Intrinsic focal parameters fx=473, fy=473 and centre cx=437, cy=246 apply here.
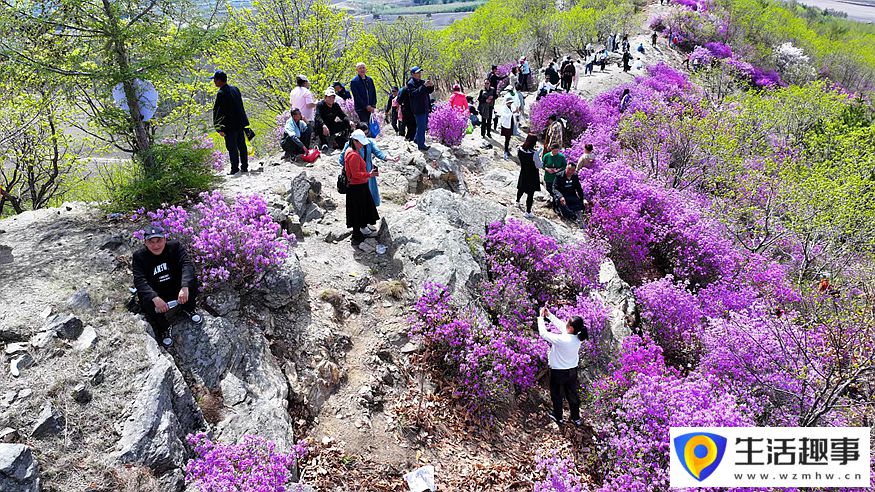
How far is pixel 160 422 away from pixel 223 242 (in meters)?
3.05

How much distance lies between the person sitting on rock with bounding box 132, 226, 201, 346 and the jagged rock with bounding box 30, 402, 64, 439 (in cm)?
145

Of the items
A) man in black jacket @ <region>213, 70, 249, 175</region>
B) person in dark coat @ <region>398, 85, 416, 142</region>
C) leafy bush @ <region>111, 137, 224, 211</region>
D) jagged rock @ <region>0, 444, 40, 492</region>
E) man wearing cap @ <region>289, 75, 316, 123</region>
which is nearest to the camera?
jagged rock @ <region>0, 444, 40, 492</region>

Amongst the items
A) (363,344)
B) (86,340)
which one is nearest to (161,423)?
(86,340)

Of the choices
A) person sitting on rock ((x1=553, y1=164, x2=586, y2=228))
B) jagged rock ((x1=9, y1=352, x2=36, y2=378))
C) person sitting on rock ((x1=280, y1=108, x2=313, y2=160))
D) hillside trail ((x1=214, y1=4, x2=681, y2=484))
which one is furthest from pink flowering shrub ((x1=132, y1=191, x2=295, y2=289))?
person sitting on rock ((x1=553, y1=164, x2=586, y2=228))

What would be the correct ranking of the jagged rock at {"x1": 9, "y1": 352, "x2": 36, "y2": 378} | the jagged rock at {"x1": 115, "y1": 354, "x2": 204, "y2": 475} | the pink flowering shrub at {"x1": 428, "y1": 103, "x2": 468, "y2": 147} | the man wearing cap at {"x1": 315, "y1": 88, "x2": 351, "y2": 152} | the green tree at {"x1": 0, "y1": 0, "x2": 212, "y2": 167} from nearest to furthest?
the jagged rock at {"x1": 115, "y1": 354, "x2": 204, "y2": 475} < the jagged rock at {"x1": 9, "y1": 352, "x2": 36, "y2": 378} < the green tree at {"x1": 0, "y1": 0, "x2": 212, "y2": 167} < the man wearing cap at {"x1": 315, "y1": 88, "x2": 351, "y2": 152} < the pink flowering shrub at {"x1": 428, "y1": 103, "x2": 468, "y2": 147}

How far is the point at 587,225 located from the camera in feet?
44.2

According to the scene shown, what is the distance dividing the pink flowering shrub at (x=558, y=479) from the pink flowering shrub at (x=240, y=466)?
3.32 metres

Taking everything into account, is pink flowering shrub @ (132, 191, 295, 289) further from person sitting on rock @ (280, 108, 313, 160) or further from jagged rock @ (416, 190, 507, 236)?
person sitting on rock @ (280, 108, 313, 160)

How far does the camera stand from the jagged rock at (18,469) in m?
4.34

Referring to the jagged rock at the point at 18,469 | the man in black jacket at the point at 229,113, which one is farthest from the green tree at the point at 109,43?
the jagged rock at the point at 18,469

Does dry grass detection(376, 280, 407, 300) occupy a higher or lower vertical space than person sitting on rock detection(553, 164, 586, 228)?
higher

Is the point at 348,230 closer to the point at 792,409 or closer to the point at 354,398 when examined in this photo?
the point at 354,398

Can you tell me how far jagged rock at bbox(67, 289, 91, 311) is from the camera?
616 cm

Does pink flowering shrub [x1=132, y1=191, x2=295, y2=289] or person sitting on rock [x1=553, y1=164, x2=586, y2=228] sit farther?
person sitting on rock [x1=553, y1=164, x2=586, y2=228]
